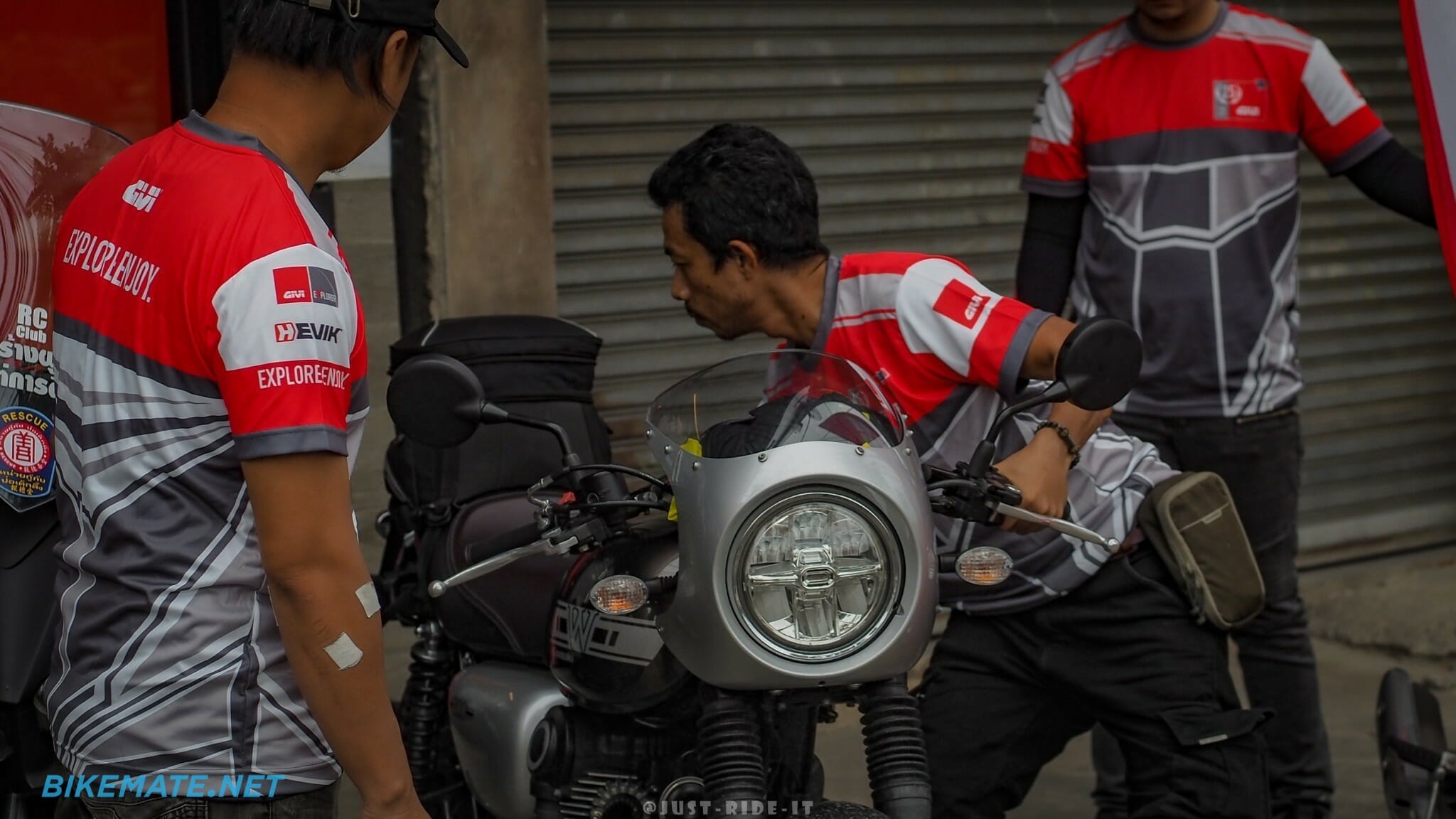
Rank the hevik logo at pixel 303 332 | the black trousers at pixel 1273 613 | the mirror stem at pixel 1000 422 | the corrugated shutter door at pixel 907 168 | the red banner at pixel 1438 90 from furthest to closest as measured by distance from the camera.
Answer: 1. the corrugated shutter door at pixel 907 168
2. the black trousers at pixel 1273 613
3. the red banner at pixel 1438 90
4. the mirror stem at pixel 1000 422
5. the hevik logo at pixel 303 332

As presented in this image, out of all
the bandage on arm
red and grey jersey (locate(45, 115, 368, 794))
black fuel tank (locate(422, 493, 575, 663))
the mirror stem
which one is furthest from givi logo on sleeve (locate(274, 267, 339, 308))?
black fuel tank (locate(422, 493, 575, 663))

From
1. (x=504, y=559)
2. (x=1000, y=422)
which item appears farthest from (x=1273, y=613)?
(x=504, y=559)

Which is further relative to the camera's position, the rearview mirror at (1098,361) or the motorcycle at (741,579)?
the rearview mirror at (1098,361)

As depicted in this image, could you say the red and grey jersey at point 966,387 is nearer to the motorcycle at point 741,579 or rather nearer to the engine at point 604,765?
the motorcycle at point 741,579

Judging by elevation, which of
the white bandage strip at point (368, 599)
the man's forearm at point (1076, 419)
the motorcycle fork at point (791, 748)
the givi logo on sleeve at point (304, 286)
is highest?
the givi logo on sleeve at point (304, 286)

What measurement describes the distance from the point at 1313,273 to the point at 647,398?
2.81m

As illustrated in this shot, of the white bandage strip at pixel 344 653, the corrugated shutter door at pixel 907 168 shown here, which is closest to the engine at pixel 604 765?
the white bandage strip at pixel 344 653

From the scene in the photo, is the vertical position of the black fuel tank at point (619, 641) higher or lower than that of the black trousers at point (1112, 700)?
higher

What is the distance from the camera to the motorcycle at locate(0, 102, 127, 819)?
234cm

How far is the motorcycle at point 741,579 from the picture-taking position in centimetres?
214

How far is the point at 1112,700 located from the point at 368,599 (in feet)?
4.90

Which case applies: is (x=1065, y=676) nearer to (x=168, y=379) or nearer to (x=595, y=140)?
(x=168, y=379)

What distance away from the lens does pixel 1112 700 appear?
9.33 feet

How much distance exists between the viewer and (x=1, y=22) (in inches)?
144
